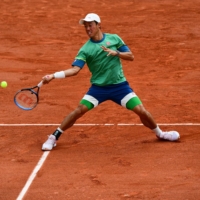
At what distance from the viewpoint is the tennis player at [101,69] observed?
35.8ft

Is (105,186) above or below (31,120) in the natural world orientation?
above

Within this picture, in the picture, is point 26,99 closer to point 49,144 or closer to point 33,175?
point 49,144

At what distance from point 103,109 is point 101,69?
2.70 meters

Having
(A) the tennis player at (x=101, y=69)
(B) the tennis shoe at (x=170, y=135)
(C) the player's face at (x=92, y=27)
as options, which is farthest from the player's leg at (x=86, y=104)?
(B) the tennis shoe at (x=170, y=135)

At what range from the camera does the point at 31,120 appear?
43.1ft

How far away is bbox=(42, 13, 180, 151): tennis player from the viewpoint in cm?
1092

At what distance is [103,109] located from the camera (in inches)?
540

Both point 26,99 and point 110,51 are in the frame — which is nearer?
point 110,51

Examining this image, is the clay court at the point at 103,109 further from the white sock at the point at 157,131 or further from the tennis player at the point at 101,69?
the tennis player at the point at 101,69

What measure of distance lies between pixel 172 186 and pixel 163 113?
3.50m

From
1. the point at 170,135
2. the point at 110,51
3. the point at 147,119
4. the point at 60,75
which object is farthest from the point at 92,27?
the point at 170,135

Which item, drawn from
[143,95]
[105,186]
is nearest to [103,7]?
[143,95]

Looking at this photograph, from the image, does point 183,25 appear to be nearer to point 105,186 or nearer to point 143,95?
point 143,95

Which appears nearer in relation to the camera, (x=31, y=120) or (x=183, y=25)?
(x=31, y=120)
